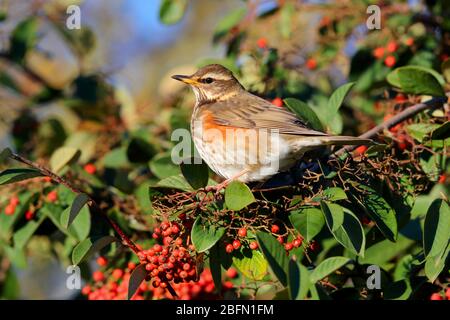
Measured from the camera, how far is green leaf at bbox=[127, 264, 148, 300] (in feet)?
9.62

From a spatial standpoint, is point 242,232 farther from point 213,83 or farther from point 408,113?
point 213,83

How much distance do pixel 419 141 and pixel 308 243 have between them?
3.21ft

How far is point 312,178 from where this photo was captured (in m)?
3.21

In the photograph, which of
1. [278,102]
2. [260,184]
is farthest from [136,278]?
[278,102]

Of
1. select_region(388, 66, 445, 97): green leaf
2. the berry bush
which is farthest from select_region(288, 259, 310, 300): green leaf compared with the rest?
select_region(388, 66, 445, 97): green leaf

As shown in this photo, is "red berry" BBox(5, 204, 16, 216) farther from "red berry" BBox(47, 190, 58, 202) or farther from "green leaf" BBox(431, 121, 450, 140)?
"green leaf" BBox(431, 121, 450, 140)

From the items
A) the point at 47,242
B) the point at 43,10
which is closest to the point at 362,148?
the point at 47,242

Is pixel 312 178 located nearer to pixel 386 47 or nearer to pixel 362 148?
pixel 362 148

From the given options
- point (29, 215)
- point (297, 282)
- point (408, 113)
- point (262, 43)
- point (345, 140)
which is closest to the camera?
point (297, 282)

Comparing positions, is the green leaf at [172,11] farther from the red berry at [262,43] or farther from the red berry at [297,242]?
the red berry at [297,242]

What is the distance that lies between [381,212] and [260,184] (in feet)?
2.54

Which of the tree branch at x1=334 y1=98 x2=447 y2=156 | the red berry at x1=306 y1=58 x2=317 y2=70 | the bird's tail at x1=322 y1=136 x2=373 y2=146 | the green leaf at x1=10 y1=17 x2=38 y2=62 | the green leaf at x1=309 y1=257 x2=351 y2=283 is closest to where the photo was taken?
the green leaf at x1=309 y1=257 x2=351 y2=283

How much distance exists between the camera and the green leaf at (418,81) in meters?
3.58

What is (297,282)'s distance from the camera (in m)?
2.51
